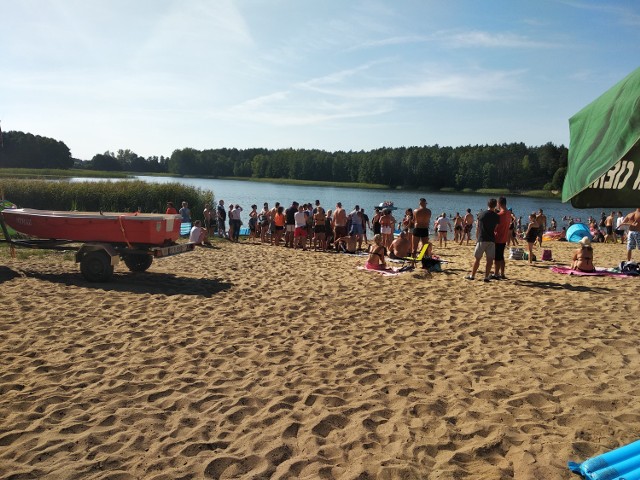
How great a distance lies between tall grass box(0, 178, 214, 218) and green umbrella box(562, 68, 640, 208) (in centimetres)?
2218

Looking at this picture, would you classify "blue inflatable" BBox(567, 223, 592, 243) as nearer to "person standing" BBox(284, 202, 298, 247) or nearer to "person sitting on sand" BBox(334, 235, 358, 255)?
"person sitting on sand" BBox(334, 235, 358, 255)

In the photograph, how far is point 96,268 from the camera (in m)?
8.39

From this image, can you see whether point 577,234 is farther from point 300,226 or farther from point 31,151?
point 31,151

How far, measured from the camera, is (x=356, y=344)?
17.8 ft

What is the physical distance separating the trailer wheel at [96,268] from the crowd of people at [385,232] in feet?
17.6

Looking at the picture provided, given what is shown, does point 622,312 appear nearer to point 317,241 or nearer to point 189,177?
point 317,241

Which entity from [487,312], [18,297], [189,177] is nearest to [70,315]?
[18,297]

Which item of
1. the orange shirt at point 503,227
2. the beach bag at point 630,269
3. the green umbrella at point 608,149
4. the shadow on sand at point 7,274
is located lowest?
the shadow on sand at point 7,274

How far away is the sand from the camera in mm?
3160

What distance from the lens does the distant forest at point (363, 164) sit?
258 feet

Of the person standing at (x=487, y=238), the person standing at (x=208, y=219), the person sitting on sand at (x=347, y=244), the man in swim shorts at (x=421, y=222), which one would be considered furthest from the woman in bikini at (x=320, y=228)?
the person standing at (x=487, y=238)

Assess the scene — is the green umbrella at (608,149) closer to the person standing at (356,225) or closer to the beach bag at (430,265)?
the beach bag at (430,265)

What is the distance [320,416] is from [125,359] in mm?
2338

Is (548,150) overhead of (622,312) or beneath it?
overhead
